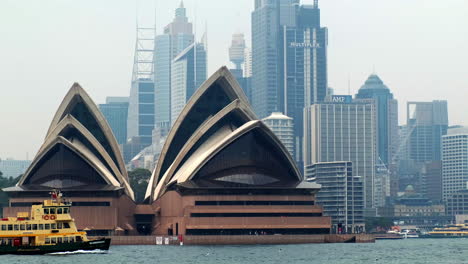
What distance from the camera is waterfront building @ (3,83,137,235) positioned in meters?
157

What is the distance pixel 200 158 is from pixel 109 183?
12.7 meters

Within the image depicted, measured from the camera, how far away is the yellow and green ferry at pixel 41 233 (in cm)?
10850

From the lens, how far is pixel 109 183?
160250 millimetres

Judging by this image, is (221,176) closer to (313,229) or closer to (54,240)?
(313,229)

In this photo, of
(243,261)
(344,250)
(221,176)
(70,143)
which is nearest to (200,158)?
(221,176)

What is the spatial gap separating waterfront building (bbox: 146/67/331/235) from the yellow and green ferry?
4432 centimetres

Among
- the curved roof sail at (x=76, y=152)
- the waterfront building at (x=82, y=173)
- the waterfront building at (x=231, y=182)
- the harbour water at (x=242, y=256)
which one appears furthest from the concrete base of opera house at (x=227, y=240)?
the harbour water at (x=242, y=256)

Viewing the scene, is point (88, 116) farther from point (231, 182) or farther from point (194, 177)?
point (231, 182)

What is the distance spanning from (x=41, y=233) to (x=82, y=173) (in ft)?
175

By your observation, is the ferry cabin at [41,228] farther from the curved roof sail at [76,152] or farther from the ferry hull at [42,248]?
the curved roof sail at [76,152]

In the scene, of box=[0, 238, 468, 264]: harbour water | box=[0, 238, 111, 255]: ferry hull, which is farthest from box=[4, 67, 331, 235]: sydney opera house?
box=[0, 238, 111, 255]: ferry hull

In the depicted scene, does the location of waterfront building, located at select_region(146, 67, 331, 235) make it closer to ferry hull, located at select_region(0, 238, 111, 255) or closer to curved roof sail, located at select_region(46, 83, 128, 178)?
curved roof sail, located at select_region(46, 83, 128, 178)

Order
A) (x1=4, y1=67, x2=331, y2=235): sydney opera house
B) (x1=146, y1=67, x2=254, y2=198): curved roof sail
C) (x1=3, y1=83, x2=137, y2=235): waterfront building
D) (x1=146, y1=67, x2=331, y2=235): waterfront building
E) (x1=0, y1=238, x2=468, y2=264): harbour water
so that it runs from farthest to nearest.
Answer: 1. (x1=146, y1=67, x2=254, y2=198): curved roof sail
2. (x1=3, y1=83, x2=137, y2=235): waterfront building
3. (x1=4, y1=67, x2=331, y2=235): sydney opera house
4. (x1=146, y1=67, x2=331, y2=235): waterfront building
5. (x1=0, y1=238, x2=468, y2=264): harbour water

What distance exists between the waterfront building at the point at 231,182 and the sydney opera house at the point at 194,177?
13 cm
